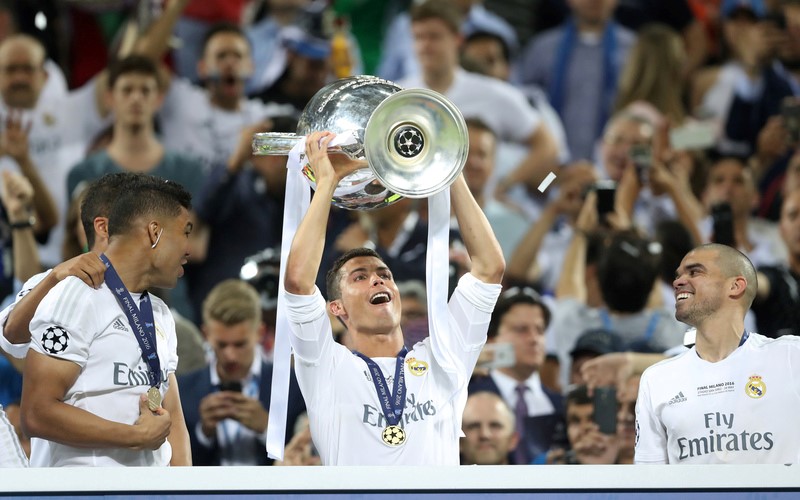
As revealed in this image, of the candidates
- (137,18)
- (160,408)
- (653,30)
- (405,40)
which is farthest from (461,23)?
(160,408)

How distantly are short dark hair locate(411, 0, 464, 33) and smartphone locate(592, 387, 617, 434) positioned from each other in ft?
10.3

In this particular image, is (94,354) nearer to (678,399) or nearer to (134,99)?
(678,399)

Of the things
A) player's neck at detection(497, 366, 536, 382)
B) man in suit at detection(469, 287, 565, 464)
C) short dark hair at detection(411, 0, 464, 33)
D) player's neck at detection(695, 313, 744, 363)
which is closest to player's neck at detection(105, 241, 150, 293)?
player's neck at detection(695, 313, 744, 363)

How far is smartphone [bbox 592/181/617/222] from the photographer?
8.09 meters

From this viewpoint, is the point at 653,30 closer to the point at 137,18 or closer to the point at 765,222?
the point at 765,222

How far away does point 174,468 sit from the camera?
4082 mm

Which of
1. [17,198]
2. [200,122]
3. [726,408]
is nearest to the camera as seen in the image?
[726,408]

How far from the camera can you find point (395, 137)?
4730 millimetres

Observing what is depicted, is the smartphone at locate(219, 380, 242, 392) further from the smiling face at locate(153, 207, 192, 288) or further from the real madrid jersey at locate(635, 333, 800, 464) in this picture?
the real madrid jersey at locate(635, 333, 800, 464)

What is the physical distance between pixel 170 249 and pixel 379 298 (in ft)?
2.79

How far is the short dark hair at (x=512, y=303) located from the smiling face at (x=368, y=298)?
2.12 meters

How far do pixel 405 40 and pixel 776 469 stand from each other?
5896mm

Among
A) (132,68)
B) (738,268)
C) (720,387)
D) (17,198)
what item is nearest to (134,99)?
(132,68)

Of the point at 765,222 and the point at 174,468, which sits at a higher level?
the point at 765,222
